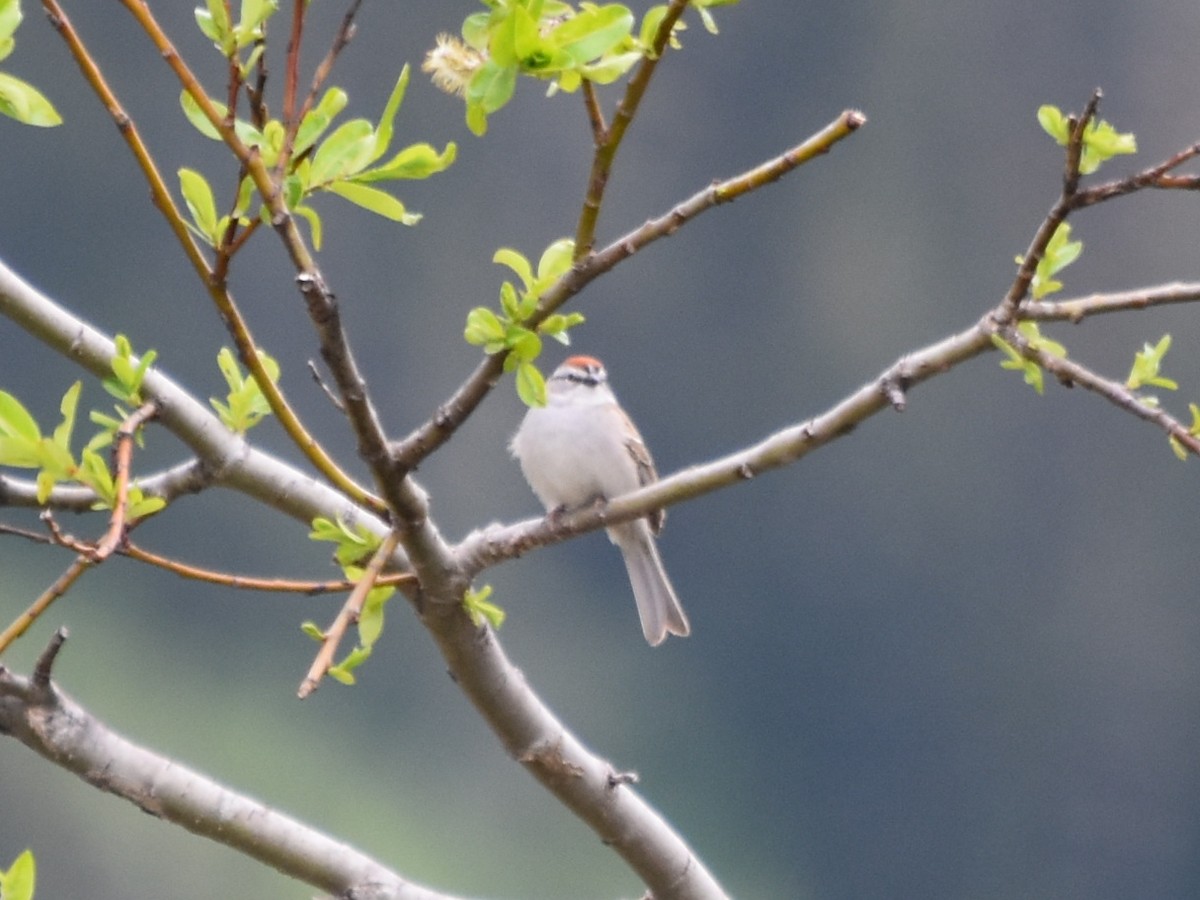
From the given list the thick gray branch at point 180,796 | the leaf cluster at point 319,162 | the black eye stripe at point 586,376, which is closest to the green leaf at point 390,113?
the leaf cluster at point 319,162

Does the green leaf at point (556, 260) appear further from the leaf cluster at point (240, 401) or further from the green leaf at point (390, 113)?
the leaf cluster at point (240, 401)

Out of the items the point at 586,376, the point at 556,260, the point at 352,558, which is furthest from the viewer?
the point at 586,376

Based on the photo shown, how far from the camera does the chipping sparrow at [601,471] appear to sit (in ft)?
8.55

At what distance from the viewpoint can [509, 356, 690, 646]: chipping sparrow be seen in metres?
2.61

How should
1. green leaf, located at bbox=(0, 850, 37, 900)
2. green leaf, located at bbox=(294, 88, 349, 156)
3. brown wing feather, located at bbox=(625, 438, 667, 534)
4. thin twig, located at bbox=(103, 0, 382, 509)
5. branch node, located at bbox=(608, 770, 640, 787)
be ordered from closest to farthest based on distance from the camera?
1. thin twig, located at bbox=(103, 0, 382, 509)
2. green leaf, located at bbox=(294, 88, 349, 156)
3. green leaf, located at bbox=(0, 850, 37, 900)
4. branch node, located at bbox=(608, 770, 640, 787)
5. brown wing feather, located at bbox=(625, 438, 667, 534)

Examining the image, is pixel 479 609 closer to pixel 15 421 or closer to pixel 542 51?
pixel 15 421

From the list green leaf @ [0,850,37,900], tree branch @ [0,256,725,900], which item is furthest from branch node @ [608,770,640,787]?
green leaf @ [0,850,37,900]

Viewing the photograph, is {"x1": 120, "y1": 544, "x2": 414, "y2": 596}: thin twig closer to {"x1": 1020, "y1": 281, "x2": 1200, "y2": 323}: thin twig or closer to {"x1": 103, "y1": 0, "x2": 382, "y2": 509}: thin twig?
{"x1": 103, "y1": 0, "x2": 382, "y2": 509}: thin twig

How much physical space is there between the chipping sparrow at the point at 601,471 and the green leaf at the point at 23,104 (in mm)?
1623

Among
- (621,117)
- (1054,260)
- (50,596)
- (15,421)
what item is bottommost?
(50,596)

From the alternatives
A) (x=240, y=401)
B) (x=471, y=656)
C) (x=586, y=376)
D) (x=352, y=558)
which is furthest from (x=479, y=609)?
(x=586, y=376)

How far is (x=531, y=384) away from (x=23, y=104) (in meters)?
0.39

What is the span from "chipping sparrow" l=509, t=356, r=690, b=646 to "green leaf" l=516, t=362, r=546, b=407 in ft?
4.65

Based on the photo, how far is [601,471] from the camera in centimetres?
261
